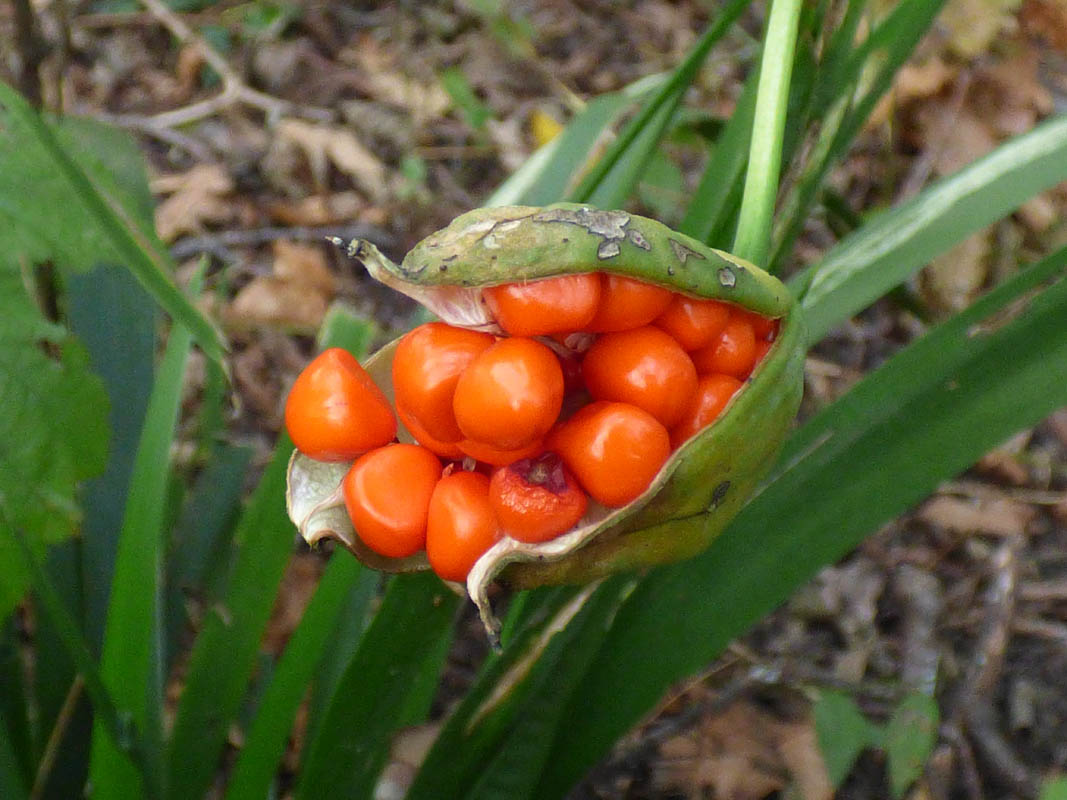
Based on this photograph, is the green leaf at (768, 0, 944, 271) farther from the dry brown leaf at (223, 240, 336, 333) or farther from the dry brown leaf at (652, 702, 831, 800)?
the dry brown leaf at (223, 240, 336, 333)

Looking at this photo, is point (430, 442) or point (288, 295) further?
point (288, 295)

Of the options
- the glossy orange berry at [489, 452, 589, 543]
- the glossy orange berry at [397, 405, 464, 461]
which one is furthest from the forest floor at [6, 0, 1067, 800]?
the glossy orange berry at [489, 452, 589, 543]

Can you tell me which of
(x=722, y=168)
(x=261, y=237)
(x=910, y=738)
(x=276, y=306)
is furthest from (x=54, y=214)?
(x=261, y=237)

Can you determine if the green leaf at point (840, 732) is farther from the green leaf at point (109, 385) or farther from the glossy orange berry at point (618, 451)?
the green leaf at point (109, 385)

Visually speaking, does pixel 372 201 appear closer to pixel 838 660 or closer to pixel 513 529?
pixel 838 660

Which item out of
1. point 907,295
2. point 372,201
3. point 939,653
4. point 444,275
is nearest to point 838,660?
point 939,653

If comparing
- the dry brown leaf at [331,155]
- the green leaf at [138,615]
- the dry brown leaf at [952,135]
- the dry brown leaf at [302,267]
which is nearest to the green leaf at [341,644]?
the green leaf at [138,615]

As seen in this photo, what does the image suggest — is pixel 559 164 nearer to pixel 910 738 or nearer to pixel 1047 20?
pixel 910 738
